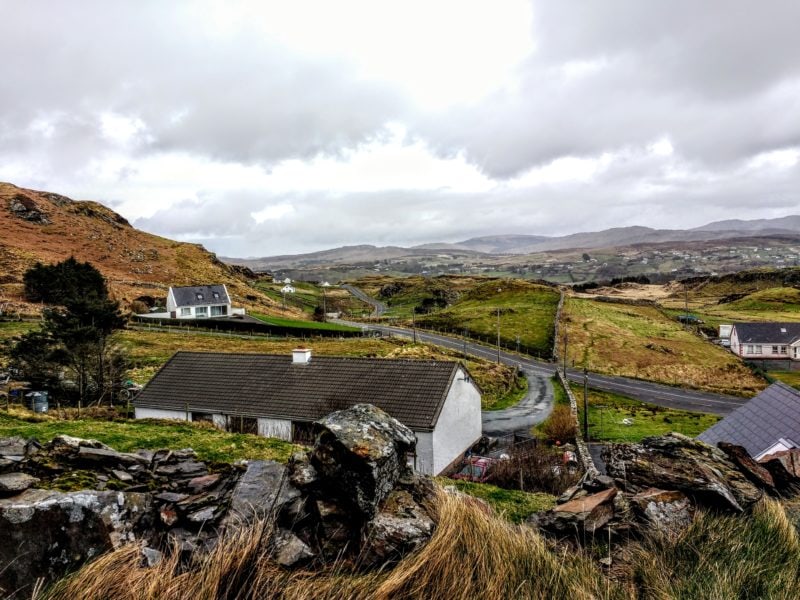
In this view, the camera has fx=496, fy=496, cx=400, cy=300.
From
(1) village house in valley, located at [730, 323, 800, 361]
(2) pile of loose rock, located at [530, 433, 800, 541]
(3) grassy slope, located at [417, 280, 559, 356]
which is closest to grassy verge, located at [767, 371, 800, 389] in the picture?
(1) village house in valley, located at [730, 323, 800, 361]

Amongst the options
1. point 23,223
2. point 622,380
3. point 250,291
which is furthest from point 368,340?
point 23,223

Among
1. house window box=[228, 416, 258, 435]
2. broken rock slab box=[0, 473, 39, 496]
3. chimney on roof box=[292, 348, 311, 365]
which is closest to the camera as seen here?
broken rock slab box=[0, 473, 39, 496]

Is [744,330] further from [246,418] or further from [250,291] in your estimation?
[250,291]

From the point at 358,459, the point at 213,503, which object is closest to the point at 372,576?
the point at 358,459

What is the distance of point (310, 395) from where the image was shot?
2659 cm

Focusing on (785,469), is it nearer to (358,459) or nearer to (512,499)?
(512,499)

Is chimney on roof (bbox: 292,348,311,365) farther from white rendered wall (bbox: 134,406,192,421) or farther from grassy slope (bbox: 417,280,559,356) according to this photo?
grassy slope (bbox: 417,280,559,356)

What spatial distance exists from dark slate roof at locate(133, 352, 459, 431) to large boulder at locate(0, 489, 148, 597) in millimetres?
19772

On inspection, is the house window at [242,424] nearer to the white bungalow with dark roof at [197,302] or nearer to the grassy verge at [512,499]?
the grassy verge at [512,499]

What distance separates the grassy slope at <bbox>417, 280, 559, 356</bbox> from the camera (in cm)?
8988

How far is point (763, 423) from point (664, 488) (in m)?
13.4

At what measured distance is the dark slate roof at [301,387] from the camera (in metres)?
25.5

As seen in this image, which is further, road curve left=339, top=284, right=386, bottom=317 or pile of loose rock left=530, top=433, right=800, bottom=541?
road curve left=339, top=284, right=386, bottom=317

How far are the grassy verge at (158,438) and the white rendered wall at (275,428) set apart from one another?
7.28m
